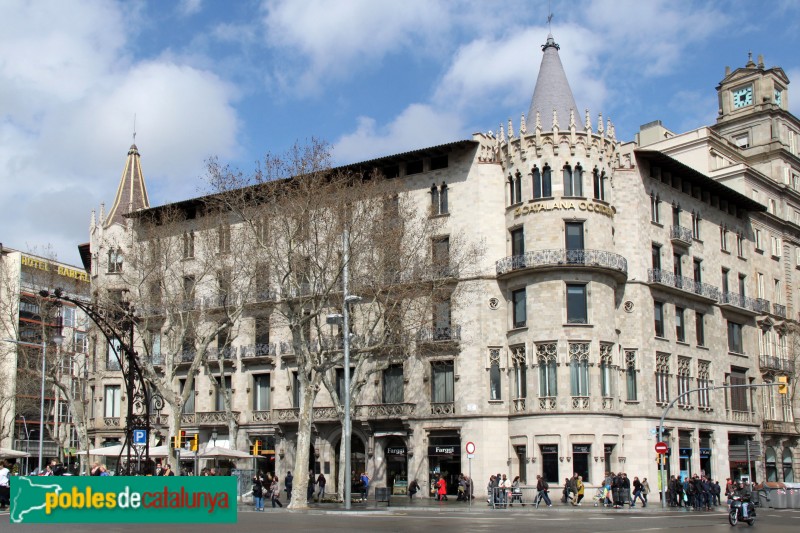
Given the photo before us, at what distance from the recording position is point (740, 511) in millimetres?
31188

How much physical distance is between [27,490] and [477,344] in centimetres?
3242

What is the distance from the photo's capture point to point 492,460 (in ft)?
163

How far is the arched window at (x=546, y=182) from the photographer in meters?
50.9

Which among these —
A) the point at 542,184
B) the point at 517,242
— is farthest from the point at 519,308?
the point at 542,184

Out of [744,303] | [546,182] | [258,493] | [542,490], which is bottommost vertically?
[542,490]

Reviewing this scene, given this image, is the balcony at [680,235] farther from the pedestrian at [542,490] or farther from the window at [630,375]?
the pedestrian at [542,490]

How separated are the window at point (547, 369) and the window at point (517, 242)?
5.33 metres

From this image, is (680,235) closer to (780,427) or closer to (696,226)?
(696,226)

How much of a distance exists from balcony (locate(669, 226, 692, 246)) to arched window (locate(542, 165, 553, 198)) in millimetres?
9706

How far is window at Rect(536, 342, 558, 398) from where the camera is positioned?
48.8 meters

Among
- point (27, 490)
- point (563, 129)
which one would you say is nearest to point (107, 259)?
point (563, 129)

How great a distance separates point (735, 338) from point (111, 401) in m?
40.5

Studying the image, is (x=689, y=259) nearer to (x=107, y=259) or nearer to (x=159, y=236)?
(x=159, y=236)

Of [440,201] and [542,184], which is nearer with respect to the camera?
[542,184]
